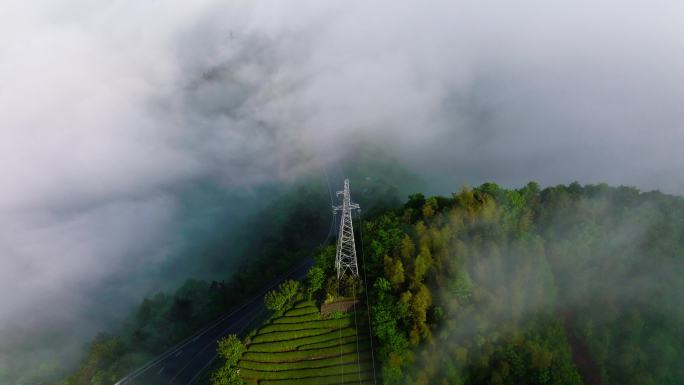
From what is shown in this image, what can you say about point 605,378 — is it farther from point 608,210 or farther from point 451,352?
point 608,210

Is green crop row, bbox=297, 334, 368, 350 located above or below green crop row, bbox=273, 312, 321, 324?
below

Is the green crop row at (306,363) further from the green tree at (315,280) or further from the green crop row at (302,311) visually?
the green tree at (315,280)

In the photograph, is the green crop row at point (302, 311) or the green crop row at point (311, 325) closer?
the green crop row at point (311, 325)

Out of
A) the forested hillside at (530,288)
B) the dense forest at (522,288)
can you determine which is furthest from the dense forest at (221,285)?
the forested hillside at (530,288)

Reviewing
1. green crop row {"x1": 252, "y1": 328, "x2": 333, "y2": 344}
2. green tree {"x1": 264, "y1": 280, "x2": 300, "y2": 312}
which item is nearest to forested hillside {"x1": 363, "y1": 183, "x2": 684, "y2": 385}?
green crop row {"x1": 252, "y1": 328, "x2": 333, "y2": 344}

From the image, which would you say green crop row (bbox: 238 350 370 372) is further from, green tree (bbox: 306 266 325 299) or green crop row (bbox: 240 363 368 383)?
green tree (bbox: 306 266 325 299)

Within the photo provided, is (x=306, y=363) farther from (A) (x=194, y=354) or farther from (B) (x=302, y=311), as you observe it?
(A) (x=194, y=354)
